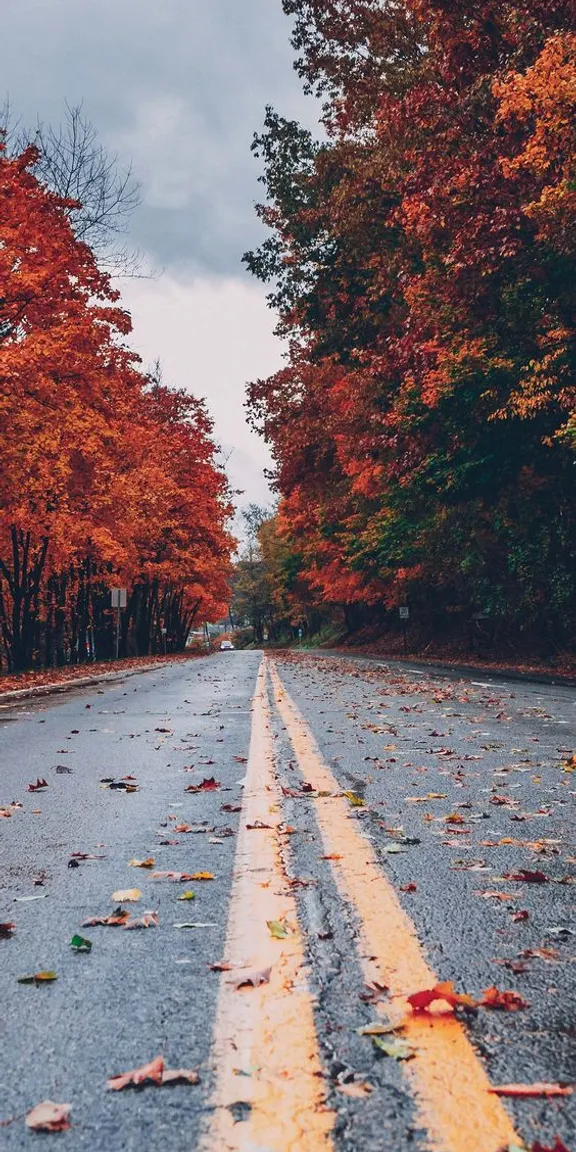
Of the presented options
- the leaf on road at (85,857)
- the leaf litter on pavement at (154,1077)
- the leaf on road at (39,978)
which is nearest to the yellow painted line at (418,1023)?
the leaf litter on pavement at (154,1077)

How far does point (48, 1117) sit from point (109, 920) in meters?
1.27

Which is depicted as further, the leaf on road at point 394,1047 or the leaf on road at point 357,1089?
the leaf on road at point 394,1047

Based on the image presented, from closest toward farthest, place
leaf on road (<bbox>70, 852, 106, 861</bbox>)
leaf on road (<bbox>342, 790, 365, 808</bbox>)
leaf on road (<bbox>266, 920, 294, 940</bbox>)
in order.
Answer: leaf on road (<bbox>266, 920, 294, 940</bbox>) < leaf on road (<bbox>70, 852, 106, 861</bbox>) < leaf on road (<bbox>342, 790, 365, 808</bbox>)

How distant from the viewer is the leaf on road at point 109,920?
2938 mm

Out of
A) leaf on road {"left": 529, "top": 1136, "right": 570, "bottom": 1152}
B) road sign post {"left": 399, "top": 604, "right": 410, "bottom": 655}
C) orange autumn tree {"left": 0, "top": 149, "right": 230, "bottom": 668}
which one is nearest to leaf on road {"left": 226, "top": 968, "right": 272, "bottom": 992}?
leaf on road {"left": 529, "top": 1136, "right": 570, "bottom": 1152}

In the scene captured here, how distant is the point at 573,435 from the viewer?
15.5 metres

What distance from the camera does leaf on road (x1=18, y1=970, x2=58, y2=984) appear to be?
2461 millimetres

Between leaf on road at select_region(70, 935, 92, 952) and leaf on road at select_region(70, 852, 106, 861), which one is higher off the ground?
leaf on road at select_region(70, 852, 106, 861)

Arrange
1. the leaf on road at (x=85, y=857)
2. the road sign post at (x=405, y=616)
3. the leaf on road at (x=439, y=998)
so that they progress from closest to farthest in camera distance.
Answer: the leaf on road at (x=439, y=998) → the leaf on road at (x=85, y=857) → the road sign post at (x=405, y=616)

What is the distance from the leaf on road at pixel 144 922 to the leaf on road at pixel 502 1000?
Answer: 110cm

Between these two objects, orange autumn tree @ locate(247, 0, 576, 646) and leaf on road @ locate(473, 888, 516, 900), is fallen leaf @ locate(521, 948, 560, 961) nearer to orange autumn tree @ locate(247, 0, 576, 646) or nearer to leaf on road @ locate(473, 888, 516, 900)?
leaf on road @ locate(473, 888, 516, 900)

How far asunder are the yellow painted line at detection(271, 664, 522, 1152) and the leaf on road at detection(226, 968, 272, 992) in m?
0.25

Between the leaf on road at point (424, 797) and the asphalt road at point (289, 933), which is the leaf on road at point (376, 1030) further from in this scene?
the leaf on road at point (424, 797)

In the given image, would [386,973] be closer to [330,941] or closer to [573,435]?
[330,941]
